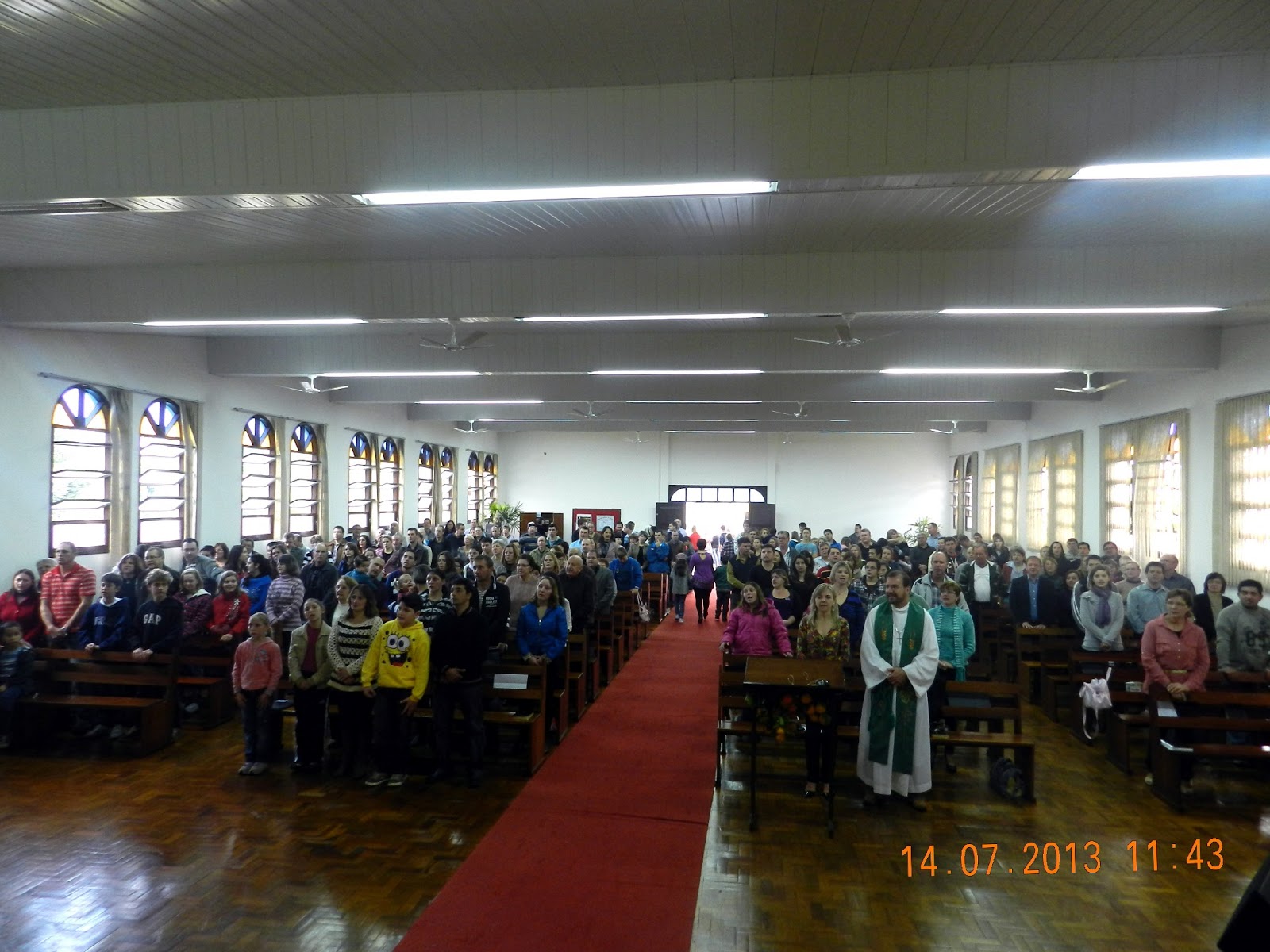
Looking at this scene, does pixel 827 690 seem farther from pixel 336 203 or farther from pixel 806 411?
pixel 806 411

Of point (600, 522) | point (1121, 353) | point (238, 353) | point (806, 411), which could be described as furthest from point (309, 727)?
point (600, 522)

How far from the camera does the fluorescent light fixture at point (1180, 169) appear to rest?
4254 millimetres

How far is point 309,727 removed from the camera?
6750 mm

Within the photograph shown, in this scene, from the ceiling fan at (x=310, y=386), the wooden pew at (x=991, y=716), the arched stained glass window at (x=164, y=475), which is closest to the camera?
the wooden pew at (x=991, y=716)

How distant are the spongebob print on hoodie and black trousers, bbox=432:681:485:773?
218mm

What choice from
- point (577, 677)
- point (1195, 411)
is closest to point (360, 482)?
point (577, 677)

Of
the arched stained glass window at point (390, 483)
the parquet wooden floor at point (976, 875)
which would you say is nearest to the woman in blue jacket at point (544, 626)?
the parquet wooden floor at point (976, 875)

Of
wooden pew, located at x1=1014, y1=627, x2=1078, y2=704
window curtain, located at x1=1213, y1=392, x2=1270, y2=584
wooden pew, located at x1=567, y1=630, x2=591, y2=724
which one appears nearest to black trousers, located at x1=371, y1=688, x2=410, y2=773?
wooden pew, located at x1=567, y1=630, x2=591, y2=724

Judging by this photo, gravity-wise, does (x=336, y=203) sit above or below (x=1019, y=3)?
below

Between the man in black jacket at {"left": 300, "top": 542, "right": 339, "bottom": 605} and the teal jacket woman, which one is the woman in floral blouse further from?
the man in black jacket at {"left": 300, "top": 542, "right": 339, "bottom": 605}

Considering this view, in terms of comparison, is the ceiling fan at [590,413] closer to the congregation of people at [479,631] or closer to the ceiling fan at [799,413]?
the ceiling fan at [799,413]

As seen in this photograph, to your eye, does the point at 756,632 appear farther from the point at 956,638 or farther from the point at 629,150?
the point at 629,150

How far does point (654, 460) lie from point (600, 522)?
255cm

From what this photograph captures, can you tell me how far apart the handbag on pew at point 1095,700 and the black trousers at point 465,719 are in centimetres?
515
